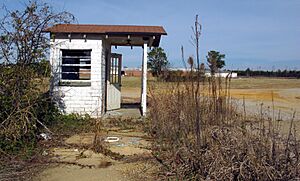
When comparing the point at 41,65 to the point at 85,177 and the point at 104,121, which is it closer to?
the point at 104,121

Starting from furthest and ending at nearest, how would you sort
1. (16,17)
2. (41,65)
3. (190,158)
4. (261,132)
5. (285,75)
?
(285,75)
(41,65)
(16,17)
(190,158)
(261,132)

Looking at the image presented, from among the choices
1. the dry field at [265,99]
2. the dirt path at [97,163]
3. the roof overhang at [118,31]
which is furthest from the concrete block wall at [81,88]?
the dirt path at [97,163]

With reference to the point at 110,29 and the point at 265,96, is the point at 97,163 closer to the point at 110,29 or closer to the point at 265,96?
the point at 110,29

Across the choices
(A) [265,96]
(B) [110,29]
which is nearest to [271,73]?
(A) [265,96]

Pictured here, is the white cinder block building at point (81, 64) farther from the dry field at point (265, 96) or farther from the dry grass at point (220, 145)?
the dry grass at point (220, 145)

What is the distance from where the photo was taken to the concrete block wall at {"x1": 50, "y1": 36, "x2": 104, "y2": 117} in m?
11.6

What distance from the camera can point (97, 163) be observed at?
6477 mm

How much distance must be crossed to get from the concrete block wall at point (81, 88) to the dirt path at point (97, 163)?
10.9 feet

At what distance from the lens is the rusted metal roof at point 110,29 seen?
11492 mm

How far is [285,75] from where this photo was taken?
8525cm

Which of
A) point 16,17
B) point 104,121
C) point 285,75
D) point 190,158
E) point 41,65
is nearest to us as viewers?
point 190,158

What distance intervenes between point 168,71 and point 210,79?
3.53m

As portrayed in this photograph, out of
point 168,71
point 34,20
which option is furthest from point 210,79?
point 34,20

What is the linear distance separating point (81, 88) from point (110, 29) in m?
2.23
